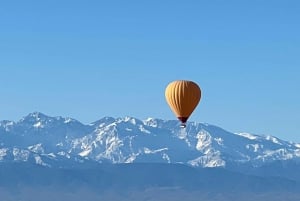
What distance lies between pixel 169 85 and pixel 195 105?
4.20m

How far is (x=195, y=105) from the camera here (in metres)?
132

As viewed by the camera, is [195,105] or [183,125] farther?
[195,105]

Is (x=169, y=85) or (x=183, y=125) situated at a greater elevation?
(x=169, y=85)

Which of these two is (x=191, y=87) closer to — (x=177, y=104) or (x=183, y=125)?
(x=177, y=104)

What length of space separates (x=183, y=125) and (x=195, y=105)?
1195 centimetres

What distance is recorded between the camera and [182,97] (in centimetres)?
12950

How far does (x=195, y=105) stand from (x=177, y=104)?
105 inches

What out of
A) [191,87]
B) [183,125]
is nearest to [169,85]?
[191,87]

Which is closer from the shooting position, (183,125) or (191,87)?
(183,125)

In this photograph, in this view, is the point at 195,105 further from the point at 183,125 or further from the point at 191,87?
the point at 183,125

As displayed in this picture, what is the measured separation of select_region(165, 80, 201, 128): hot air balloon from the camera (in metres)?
129

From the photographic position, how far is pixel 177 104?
130 metres

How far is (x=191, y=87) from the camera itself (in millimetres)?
131375

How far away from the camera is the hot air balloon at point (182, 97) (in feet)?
424
